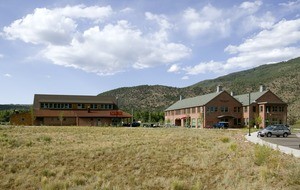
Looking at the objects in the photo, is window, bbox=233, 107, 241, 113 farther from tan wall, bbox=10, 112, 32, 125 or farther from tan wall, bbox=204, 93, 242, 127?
tan wall, bbox=10, 112, 32, 125

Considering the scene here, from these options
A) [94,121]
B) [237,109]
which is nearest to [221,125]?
[237,109]

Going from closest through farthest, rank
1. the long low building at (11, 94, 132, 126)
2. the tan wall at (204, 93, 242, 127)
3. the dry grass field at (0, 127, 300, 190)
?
the dry grass field at (0, 127, 300, 190) < the long low building at (11, 94, 132, 126) < the tan wall at (204, 93, 242, 127)

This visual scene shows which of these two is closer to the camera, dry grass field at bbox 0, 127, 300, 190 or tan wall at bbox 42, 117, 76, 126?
dry grass field at bbox 0, 127, 300, 190

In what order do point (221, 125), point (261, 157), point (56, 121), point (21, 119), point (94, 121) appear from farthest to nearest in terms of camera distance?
point (94, 121)
point (21, 119)
point (56, 121)
point (221, 125)
point (261, 157)

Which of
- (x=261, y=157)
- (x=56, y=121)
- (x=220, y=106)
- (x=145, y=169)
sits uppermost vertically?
(x=220, y=106)

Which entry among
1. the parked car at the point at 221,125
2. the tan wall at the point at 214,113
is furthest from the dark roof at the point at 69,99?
the parked car at the point at 221,125

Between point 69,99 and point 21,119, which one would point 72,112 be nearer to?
point 69,99

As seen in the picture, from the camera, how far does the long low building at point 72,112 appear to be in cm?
8425

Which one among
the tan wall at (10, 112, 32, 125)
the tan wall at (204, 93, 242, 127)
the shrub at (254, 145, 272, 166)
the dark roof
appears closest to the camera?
the shrub at (254, 145, 272, 166)

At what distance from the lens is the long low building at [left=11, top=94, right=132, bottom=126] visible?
276ft

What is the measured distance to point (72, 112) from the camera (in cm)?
8750

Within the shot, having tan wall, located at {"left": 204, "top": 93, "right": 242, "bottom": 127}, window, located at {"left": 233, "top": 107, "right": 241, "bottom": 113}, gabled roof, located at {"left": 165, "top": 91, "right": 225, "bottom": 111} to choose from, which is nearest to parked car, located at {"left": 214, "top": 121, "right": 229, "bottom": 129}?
tan wall, located at {"left": 204, "top": 93, "right": 242, "bottom": 127}

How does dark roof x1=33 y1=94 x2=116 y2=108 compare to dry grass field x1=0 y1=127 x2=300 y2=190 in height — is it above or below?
above

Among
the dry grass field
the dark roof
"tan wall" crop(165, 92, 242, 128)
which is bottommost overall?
the dry grass field
